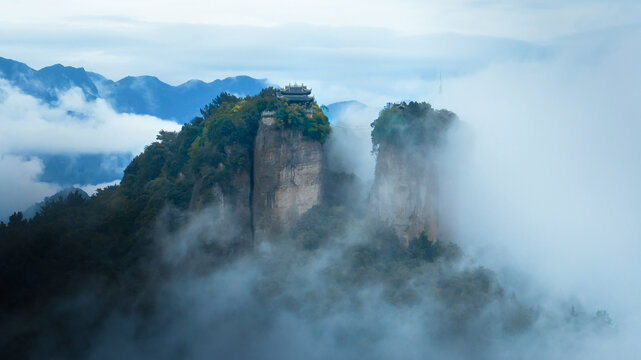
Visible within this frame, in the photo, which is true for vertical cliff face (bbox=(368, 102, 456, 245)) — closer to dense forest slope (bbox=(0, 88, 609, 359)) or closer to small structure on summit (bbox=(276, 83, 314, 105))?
dense forest slope (bbox=(0, 88, 609, 359))

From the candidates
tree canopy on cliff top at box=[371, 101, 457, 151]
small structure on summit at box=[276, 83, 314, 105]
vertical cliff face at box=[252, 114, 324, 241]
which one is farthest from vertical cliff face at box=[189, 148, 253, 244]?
tree canopy on cliff top at box=[371, 101, 457, 151]

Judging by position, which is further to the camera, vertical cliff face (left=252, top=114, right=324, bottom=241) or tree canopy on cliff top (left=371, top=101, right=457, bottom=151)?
vertical cliff face (left=252, top=114, right=324, bottom=241)

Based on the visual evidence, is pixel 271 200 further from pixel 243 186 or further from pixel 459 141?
pixel 459 141

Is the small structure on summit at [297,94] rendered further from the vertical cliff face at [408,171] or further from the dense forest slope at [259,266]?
the vertical cliff face at [408,171]

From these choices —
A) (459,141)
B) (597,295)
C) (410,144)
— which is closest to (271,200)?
(410,144)

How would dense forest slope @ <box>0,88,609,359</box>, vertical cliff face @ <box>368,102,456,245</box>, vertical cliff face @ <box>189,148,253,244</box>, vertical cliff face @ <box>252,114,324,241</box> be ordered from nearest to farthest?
1. dense forest slope @ <box>0,88,609,359</box>
2. vertical cliff face @ <box>368,102,456,245</box>
3. vertical cliff face @ <box>252,114,324,241</box>
4. vertical cliff face @ <box>189,148,253,244</box>

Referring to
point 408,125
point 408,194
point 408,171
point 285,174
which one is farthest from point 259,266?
point 408,125

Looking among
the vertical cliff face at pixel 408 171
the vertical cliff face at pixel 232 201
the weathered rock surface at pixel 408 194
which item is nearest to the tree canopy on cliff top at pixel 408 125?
the vertical cliff face at pixel 408 171
